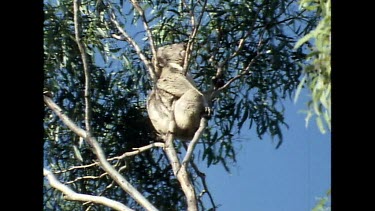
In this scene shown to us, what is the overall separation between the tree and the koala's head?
0.11ft

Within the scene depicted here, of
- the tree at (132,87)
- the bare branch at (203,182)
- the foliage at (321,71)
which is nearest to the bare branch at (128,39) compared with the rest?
the tree at (132,87)

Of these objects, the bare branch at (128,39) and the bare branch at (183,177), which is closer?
the bare branch at (183,177)

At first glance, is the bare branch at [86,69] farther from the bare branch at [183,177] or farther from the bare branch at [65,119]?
the bare branch at [183,177]

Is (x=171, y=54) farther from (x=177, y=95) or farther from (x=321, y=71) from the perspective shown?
(x=321, y=71)

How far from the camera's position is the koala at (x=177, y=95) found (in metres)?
2.24

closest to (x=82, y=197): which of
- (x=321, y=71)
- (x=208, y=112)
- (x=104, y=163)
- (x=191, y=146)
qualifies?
(x=104, y=163)

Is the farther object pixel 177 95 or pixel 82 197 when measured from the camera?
pixel 177 95

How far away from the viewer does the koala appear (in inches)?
88.4

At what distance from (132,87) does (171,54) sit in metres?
0.18

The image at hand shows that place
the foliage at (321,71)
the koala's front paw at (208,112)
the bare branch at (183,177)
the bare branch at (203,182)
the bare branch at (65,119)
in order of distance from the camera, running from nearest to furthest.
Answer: the foliage at (321,71), the bare branch at (203,182), the bare branch at (183,177), the bare branch at (65,119), the koala's front paw at (208,112)

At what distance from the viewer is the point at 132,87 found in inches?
87.2

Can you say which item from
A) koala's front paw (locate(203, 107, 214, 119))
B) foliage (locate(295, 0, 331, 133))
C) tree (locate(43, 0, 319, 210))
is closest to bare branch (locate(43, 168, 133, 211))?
tree (locate(43, 0, 319, 210))
